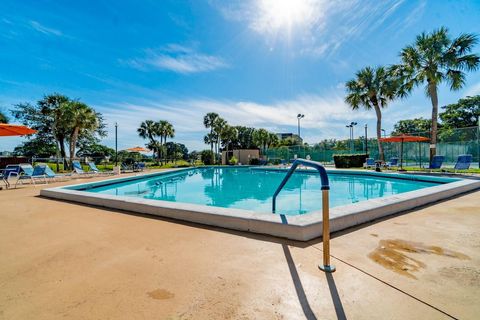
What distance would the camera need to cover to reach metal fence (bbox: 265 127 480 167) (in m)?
14.2

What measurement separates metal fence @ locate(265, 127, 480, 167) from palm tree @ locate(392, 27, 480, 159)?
4.32 meters

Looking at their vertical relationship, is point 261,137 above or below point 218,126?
below

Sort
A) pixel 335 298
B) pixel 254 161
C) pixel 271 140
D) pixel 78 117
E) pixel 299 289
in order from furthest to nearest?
pixel 271 140 → pixel 254 161 → pixel 78 117 → pixel 299 289 → pixel 335 298

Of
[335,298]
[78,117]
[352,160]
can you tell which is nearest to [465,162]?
[352,160]

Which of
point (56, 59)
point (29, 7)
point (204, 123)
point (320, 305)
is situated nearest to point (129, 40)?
point (29, 7)

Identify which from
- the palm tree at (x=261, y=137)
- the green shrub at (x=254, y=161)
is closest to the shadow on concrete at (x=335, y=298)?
the green shrub at (x=254, y=161)

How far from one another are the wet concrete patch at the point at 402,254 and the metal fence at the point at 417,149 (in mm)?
13072

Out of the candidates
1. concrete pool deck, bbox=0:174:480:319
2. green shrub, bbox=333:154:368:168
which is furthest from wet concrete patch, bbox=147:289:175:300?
green shrub, bbox=333:154:368:168

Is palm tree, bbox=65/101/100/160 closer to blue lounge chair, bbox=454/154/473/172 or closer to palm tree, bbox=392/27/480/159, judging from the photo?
palm tree, bbox=392/27/480/159

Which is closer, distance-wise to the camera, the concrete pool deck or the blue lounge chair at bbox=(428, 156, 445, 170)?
the concrete pool deck

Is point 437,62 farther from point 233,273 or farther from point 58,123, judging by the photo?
point 58,123

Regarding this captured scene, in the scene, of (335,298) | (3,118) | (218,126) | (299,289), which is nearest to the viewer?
(335,298)

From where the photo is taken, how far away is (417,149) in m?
17.8

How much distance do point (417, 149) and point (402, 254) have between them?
797 inches
